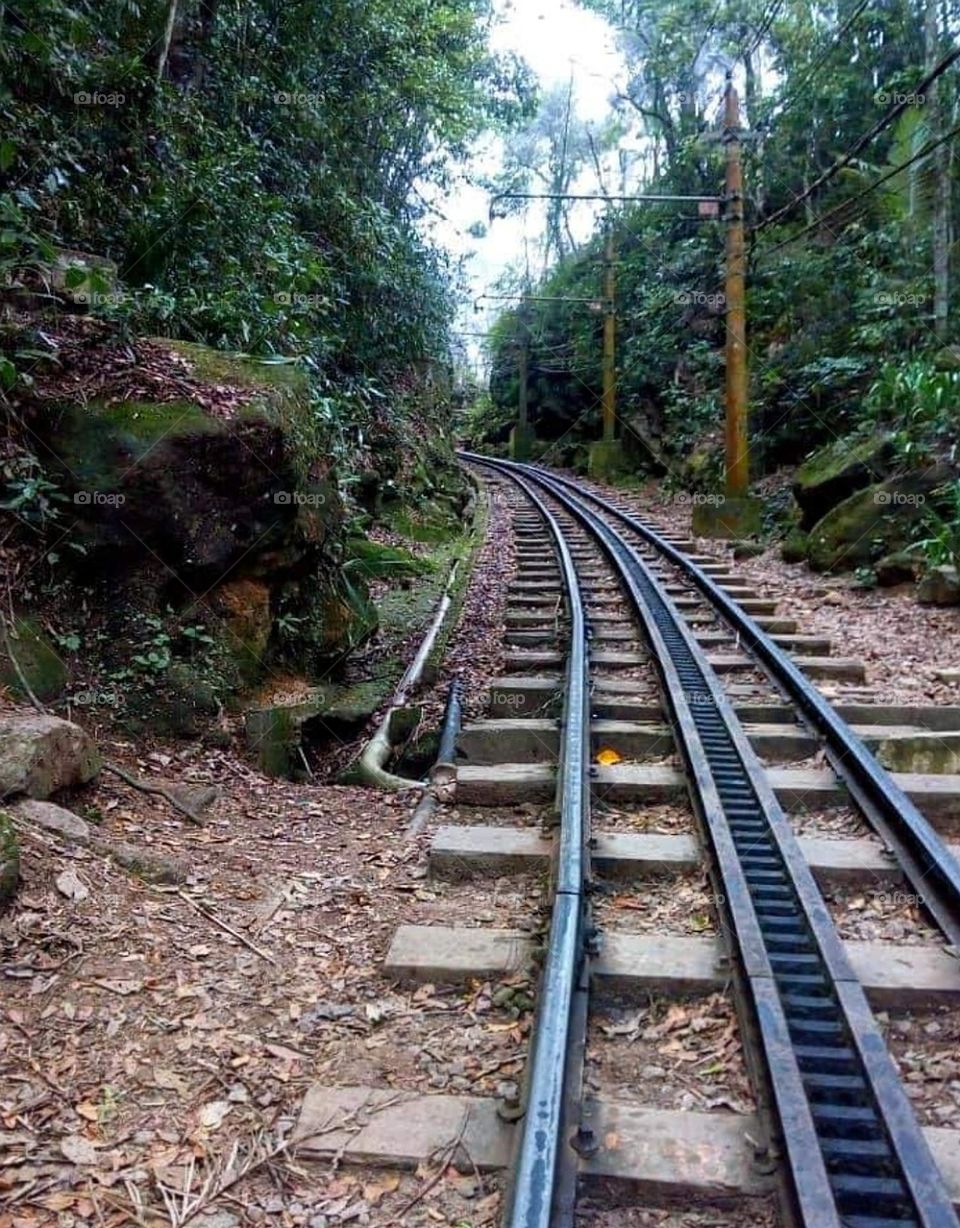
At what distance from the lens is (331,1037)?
2.84 m

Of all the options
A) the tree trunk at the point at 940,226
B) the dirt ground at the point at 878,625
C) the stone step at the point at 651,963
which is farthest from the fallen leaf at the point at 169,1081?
the tree trunk at the point at 940,226

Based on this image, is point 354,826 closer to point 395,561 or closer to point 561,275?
point 395,561

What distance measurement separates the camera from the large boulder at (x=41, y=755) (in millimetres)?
3543

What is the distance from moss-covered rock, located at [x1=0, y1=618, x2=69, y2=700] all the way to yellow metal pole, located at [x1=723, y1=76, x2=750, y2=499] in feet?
35.6

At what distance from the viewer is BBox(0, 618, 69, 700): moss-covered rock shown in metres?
4.29

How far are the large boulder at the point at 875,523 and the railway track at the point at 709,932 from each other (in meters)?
3.81

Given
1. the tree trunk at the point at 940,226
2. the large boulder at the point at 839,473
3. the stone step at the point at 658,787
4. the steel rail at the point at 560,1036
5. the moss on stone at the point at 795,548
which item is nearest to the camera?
the steel rail at the point at 560,1036

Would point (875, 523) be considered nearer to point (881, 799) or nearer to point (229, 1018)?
point (881, 799)

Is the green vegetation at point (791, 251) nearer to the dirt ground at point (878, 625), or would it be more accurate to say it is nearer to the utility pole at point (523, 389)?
the dirt ground at point (878, 625)

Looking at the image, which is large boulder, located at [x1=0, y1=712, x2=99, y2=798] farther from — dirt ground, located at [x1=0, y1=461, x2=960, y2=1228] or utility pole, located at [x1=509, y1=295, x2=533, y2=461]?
utility pole, located at [x1=509, y1=295, x2=533, y2=461]

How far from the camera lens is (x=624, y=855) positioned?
379 cm

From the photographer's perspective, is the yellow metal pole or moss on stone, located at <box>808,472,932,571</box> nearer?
moss on stone, located at <box>808,472,932,571</box>

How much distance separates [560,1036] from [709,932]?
101 centimetres

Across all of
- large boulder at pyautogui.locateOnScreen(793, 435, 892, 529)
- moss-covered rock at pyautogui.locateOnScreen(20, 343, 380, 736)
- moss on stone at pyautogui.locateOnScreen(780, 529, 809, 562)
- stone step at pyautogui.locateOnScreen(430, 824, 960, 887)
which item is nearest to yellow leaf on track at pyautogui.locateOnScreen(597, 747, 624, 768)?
stone step at pyautogui.locateOnScreen(430, 824, 960, 887)
